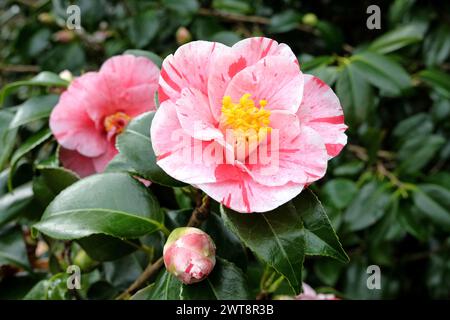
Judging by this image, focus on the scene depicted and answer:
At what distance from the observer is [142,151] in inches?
28.2

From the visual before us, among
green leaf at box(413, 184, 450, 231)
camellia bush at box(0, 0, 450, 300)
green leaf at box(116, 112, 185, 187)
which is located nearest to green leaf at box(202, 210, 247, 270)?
camellia bush at box(0, 0, 450, 300)

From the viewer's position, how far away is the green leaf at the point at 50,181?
2.70 ft

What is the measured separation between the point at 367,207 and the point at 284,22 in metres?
0.60

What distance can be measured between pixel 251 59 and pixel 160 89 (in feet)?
0.40

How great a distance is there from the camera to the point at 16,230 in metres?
1.00

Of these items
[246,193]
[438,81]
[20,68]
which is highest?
[246,193]

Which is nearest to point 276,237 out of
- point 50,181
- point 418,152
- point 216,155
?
point 216,155

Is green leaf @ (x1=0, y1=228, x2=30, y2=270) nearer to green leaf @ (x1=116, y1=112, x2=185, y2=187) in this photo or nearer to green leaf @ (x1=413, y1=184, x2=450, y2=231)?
green leaf @ (x1=116, y1=112, x2=185, y2=187)

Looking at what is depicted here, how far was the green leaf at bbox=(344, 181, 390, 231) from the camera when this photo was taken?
135 centimetres

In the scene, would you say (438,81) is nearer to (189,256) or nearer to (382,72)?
(382,72)

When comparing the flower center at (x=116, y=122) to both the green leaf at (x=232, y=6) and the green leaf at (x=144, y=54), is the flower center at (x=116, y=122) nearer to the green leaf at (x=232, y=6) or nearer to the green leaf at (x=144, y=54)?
the green leaf at (x=144, y=54)

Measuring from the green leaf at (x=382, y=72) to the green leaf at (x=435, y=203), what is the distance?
0.93 feet

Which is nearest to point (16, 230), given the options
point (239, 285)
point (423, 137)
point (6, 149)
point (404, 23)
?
point (6, 149)

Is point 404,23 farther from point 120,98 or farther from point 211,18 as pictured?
point 120,98
